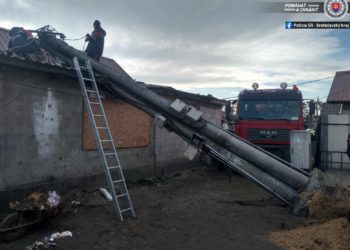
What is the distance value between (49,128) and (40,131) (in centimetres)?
28

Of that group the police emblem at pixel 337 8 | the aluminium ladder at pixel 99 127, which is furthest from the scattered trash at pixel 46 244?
the police emblem at pixel 337 8

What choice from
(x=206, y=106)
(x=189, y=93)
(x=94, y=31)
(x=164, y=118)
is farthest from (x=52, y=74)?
(x=206, y=106)

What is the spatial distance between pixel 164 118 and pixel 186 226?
2.51m

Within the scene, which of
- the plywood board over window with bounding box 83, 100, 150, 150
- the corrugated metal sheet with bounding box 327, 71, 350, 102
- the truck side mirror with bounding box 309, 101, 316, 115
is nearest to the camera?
the plywood board over window with bounding box 83, 100, 150, 150

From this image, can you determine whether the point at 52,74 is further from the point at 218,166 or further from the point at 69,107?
the point at 218,166

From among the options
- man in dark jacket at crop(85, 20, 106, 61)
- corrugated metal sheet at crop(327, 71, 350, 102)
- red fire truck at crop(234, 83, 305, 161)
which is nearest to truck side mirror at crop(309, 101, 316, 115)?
red fire truck at crop(234, 83, 305, 161)

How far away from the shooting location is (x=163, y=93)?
40.1 feet

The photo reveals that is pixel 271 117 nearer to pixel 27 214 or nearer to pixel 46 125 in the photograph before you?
pixel 46 125

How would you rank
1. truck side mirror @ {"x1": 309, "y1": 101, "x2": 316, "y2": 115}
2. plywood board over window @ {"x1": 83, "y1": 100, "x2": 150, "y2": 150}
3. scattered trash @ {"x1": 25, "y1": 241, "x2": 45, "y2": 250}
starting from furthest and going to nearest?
truck side mirror @ {"x1": 309, "y1": 101, "x2": 316, "y2": 115}, plywood board over window @ {"x1": 83, "y1": 100, "x2": 150, "y2": 150}, scattered trash @ {"x1": 25, "y1": 241, "x2": 45, "y2": 250}

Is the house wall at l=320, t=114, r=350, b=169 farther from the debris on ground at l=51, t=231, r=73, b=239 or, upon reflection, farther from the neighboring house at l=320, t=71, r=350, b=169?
the debris on ground at l=51, t=231, r=73, b=239

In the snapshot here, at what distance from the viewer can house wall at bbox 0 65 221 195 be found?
7.28 metres

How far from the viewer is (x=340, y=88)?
83.4 feet

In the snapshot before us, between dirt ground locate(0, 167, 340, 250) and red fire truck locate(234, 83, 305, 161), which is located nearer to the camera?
dirt ground locate(0, 167, 340, 250)

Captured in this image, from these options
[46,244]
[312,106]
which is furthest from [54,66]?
[312,106]
